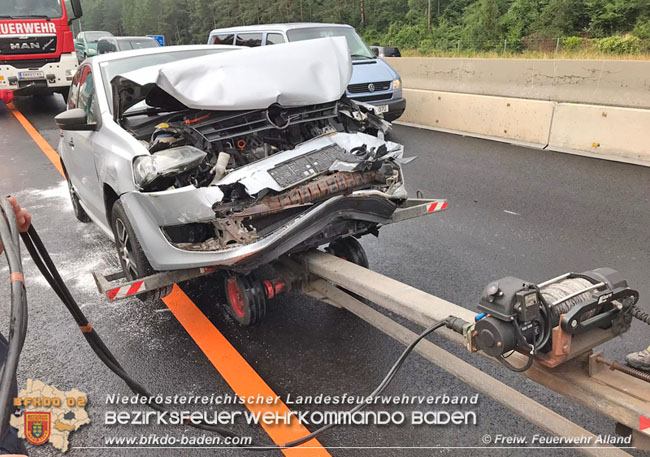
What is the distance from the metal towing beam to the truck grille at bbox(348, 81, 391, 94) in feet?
22.8

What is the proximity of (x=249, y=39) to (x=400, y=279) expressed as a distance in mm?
7896

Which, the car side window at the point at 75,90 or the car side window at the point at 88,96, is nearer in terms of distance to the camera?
the car side window at the point at 88,96

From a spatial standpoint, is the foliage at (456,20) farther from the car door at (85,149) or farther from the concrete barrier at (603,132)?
the car door at (85,149)

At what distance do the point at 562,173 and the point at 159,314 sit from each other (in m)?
6.03

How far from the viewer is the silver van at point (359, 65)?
400 inches

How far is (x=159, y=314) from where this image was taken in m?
4.27

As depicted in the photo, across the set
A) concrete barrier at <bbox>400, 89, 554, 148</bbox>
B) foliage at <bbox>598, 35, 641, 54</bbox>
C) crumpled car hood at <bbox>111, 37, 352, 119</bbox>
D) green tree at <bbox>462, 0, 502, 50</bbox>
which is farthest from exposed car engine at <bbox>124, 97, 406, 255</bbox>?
green tree at <bbox>462, 0, 502, 50</bbox>

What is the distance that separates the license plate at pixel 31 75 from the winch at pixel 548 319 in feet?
47.2

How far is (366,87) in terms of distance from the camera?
10.1 metres

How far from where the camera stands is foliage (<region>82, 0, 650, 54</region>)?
21.9 metres

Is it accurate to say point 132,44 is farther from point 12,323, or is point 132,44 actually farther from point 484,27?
point 12,323

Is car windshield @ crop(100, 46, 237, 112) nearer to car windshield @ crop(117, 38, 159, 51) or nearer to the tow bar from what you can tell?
the tow bar

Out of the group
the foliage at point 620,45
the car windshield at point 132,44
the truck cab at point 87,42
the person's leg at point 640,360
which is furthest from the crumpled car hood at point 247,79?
the truck cab at point 87,42

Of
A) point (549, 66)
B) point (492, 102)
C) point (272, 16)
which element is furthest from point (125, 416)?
point (272, 16)
